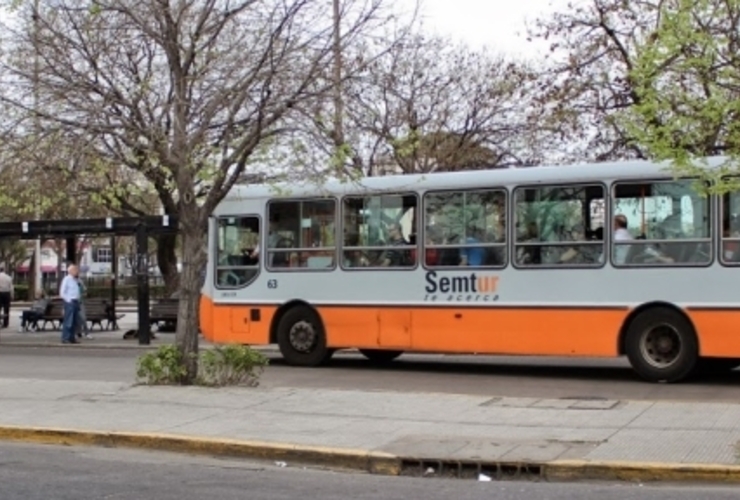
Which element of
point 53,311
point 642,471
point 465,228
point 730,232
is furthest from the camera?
point 53,311

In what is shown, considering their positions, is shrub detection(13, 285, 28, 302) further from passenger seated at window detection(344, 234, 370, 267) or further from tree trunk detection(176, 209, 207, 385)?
tree trunk detection(176, 209, 207, 385)

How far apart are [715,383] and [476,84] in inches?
712

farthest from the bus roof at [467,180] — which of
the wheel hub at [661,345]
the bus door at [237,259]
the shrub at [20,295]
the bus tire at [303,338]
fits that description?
the shrub at [20,295]

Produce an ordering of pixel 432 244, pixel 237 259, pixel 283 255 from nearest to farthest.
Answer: pixel 432 244 < pixel 283 255 < pixel 237 259

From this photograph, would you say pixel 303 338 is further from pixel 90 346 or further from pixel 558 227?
pixel 90 346

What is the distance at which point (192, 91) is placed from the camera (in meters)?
15.3

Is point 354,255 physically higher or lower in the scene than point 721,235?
lower

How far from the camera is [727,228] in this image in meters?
15.2

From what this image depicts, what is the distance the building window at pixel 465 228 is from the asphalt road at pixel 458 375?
1845 millimetres

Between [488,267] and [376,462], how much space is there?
7278 millimetres

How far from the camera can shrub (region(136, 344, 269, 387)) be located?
1494 centimetres

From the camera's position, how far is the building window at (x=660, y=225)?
15.4m

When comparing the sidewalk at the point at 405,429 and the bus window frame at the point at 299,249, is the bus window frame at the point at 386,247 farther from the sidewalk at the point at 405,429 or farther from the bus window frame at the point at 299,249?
the sidewalk at the point at 405,429

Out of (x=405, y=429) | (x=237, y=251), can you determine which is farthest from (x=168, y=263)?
(x=405, y=429)
